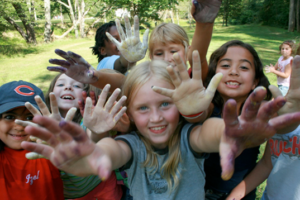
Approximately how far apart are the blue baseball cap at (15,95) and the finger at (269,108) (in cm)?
150

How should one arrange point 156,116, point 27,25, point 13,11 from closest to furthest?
point 156,116, point 13,11, point 27,25

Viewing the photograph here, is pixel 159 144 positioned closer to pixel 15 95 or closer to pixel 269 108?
pixel 269 108

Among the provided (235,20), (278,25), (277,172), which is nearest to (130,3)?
(278,25)

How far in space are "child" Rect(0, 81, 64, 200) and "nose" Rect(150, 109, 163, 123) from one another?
2.86 feet

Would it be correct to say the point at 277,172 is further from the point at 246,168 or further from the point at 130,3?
the point at 130,3

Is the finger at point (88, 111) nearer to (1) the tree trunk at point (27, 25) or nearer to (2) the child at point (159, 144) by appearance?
(2) the child at point (159, 144)

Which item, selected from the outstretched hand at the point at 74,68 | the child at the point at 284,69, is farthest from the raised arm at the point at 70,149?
the child at the point at 284,69

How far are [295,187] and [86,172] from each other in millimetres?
1361

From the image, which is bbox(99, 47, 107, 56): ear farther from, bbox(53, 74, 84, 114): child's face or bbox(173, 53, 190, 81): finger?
bbox(173, 53, 190, 81): finger

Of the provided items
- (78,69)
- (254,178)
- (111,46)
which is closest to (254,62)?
(254,178)

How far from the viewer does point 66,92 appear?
6.61 feet

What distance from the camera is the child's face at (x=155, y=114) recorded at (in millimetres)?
1316

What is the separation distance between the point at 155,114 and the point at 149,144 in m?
0.28

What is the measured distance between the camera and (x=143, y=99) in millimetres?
1348
